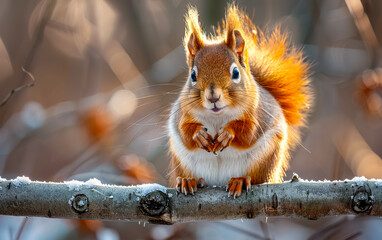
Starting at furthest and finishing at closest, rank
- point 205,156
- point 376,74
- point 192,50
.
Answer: point 376,74, point 192,50, point 205,156

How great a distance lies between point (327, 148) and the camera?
572 cm

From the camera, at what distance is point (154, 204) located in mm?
2326

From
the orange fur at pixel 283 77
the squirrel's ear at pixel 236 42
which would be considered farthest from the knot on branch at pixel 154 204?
the orange fur at pixel 283 77

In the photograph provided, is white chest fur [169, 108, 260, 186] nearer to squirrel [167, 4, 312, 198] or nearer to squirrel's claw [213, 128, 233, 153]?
squirrel [167, 4, 312, 198]

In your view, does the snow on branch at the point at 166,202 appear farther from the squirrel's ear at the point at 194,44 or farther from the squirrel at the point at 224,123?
the squirrel's ear at the point at 194,44

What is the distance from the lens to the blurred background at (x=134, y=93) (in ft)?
12.7

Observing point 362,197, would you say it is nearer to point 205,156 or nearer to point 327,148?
point 205,156

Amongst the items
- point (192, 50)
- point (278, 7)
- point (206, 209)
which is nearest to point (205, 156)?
point (206, 209)

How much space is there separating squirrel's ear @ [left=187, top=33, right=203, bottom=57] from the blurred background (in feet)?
3.09

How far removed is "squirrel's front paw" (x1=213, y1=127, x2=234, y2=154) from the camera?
8.20 feet

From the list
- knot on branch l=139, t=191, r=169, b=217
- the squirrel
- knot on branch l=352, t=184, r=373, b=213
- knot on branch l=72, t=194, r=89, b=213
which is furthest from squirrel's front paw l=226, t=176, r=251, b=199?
knot on branch l=72, t=194, r=89, b=213

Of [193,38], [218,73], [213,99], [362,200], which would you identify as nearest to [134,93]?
[193,38]

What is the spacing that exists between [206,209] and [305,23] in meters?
3.79

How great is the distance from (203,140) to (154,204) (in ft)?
1.28
